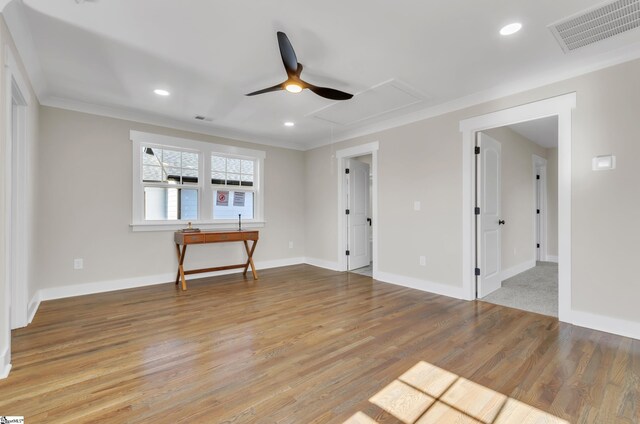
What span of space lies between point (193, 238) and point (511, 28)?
13.8ft

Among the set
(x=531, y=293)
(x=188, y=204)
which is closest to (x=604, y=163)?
(x=531, y=293)

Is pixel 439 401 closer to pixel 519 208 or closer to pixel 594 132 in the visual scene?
pixel 594 132

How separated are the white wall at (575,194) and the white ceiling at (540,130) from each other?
5.42 feet

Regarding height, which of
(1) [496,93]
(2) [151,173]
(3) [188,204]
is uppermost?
(1) [496,93]

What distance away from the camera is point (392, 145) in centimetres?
448

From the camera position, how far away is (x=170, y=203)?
4.64 meters

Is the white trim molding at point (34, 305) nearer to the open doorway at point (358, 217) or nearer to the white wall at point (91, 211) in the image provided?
the white wall at point (91, 211)

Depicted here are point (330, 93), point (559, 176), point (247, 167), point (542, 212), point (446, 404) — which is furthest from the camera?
point (542, 212)

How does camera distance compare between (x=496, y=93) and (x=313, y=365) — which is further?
(x=496, y=93)

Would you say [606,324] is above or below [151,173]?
below

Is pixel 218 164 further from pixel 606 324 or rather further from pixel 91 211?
pixel 606 324

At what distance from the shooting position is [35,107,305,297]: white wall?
366 cm

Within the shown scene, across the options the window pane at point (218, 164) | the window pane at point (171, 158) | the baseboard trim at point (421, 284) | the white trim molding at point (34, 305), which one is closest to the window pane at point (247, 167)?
the window pane at point (218, 164)

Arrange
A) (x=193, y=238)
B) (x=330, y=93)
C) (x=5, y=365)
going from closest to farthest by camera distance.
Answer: (x=5, y=365) < (x=330, y=93) < (x=193, y=238)
